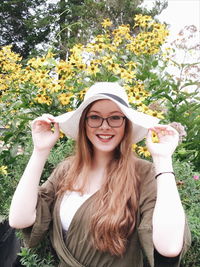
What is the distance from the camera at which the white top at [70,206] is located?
1.27m

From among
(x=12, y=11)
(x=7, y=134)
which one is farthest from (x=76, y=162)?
(x=12, y=11)

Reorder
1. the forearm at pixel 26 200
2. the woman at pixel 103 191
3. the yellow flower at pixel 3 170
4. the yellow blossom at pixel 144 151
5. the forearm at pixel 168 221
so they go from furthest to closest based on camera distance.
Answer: the yellow flower at pixel 3 170, the yellow blossom at pixel 144 151, the forearm at pixel 26 200, the woman at pixel 103 191, the forearm at pixel 168 221

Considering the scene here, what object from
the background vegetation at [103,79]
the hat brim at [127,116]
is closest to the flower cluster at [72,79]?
the background vegetation at [103,79]

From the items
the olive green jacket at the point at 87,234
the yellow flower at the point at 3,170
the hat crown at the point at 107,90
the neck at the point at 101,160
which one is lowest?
the olive green jacket at the point at 87,234

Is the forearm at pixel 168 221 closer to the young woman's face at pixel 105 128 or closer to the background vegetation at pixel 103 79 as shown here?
the young woman's face at pixel 105 128

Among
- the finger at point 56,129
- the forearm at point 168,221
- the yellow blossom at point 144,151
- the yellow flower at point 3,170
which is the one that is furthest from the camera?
A: the yellow flower at point 3,170

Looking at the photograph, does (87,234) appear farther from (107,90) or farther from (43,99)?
(43,99)

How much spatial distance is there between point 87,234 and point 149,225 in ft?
0.78

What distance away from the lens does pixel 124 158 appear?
1294 mm

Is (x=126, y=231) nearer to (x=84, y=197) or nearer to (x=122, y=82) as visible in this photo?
(x=84, y=197)

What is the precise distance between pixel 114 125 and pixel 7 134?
1.47 m

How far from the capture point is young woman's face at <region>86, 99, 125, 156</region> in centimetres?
125

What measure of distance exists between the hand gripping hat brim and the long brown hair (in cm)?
3

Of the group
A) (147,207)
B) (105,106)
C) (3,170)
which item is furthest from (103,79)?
(147,207)
